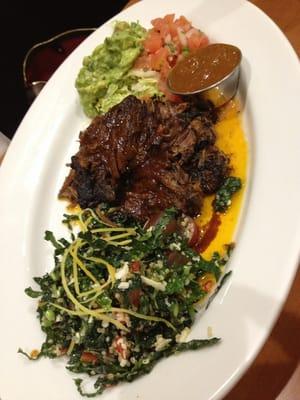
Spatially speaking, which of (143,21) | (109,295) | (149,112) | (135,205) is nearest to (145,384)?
(109,295)

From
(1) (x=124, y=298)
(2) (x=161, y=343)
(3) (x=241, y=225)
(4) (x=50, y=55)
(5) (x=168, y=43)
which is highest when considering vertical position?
(5) (x=168, y=43)

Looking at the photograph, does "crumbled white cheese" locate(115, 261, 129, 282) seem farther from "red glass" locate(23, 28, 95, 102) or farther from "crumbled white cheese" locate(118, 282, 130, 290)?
"red glass" locate(23, 28, 95, 102)

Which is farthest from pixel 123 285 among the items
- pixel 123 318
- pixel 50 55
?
pixel 50 55

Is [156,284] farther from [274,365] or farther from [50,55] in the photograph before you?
[50,55]

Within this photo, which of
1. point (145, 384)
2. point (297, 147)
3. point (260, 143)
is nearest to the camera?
point (145, 384)

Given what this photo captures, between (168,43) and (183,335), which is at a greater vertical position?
(168,43)

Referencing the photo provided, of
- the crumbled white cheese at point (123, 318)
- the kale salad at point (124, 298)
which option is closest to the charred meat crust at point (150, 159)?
the kale salad at point (124, 298)

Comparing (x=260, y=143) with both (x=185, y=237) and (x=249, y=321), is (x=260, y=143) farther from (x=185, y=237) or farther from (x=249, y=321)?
(x=249, y=321)
